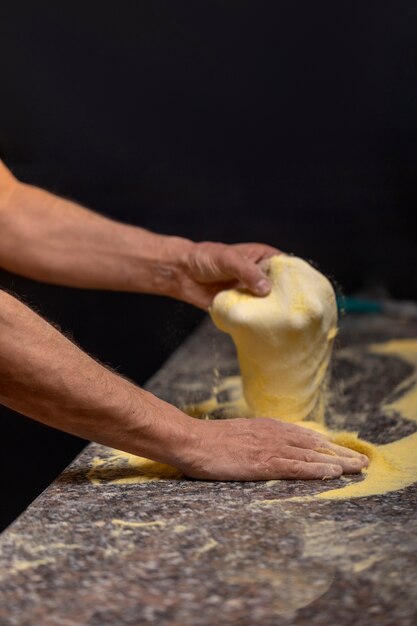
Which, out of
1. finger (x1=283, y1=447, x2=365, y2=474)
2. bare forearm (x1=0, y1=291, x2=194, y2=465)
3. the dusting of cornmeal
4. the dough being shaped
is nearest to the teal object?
the dusting of cornmeal

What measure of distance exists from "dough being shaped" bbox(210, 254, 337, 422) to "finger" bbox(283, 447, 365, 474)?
0.83 feet

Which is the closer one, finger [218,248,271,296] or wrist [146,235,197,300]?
finger [218,248,271,296]

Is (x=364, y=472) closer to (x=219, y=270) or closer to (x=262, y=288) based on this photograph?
(x=262, y=288)

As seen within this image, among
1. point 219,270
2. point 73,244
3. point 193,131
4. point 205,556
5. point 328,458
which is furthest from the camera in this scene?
point 193,131

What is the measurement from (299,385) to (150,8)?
3.64ft

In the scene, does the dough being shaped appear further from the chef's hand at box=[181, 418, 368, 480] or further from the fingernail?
the chef's hand at box=[181, 418, 368, 480]

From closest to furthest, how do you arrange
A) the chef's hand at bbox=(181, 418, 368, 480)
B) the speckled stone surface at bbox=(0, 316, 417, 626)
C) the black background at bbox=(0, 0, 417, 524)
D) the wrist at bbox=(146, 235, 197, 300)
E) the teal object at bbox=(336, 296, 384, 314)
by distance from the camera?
the speckled stone surface at bbox=(0, 316, 417, 626)
the chef's hand at bbox=(181, 418, 368, 480)
the wrist at bbox=(146, 235, 197, 300)
the black background at bbox=(0, 0, 417, 524)
the teal object at bbox=(336, 296, 384, 314)

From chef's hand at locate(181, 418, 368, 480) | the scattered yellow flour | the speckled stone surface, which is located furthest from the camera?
the scattered yellow flour

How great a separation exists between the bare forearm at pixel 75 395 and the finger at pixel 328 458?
164mm

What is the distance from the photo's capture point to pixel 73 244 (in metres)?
1.93

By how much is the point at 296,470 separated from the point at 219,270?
486mm

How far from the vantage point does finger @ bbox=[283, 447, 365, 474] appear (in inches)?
55.9

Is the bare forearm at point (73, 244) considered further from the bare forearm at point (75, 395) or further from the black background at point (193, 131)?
the bare forearm at point (75, 395)

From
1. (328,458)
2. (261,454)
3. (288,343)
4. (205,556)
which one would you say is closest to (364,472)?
(328,458)
